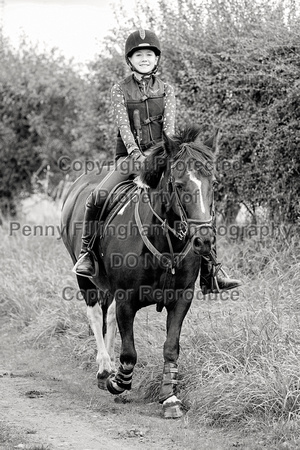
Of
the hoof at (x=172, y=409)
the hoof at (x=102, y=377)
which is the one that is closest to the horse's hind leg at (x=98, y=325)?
the hoof at (x=102, y=377)

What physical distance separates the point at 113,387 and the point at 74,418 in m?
0.55

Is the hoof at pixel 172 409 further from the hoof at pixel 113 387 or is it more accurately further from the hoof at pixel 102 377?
the hoof at pixel 102 377

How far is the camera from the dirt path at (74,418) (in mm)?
5750

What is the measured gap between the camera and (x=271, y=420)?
5789 millimetres

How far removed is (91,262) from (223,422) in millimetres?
2246

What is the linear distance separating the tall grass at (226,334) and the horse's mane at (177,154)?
5.40 ft

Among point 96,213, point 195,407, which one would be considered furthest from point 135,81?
point 195,407

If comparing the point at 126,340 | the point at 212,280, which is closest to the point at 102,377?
the point at 126,340

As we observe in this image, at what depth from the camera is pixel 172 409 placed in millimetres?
6422

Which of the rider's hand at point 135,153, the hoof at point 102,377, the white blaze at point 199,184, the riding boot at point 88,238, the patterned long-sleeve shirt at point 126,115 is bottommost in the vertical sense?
the hoof at point 102,377

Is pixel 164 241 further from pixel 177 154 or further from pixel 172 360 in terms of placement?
pixel 172 360

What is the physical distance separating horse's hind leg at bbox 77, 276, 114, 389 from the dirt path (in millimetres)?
183

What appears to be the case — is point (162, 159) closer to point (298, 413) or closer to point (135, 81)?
point (135, 81)

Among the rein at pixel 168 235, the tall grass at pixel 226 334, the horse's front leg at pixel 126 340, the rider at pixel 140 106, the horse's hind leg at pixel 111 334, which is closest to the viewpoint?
the tall grass at pixel 226 334
